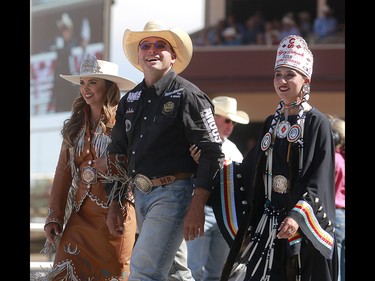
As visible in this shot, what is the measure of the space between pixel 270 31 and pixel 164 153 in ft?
71.7

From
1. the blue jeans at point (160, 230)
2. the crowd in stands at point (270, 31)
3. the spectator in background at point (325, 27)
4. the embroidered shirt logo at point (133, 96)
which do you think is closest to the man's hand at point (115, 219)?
the blue jeans at point (160, 230)

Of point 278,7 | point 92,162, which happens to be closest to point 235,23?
point 278,7

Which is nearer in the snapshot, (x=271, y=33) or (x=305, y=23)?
(x=271, y=33)

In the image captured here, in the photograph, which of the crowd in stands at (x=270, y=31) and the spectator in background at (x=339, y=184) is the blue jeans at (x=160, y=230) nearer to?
the spectator in background at (x=339, y=184)

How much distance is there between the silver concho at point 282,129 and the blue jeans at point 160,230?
681 millimetres

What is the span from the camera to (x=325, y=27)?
26781 millimetres

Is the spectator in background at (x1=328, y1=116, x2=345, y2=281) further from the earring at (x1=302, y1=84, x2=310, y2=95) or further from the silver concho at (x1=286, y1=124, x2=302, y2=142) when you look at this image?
the silver concho at (x1=286, y1=124, x2=302, y2=142)

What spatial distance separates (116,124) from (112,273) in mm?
1091

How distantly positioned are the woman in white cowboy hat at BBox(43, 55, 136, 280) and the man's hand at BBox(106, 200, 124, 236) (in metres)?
0.10

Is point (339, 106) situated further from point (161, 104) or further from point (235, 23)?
point (161, 104)

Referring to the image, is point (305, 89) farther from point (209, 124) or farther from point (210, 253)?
point (210, 253)

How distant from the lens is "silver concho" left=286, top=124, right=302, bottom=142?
19.3 ft

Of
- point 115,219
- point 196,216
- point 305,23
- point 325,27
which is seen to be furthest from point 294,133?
point 305,23

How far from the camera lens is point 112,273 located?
22.6ft
